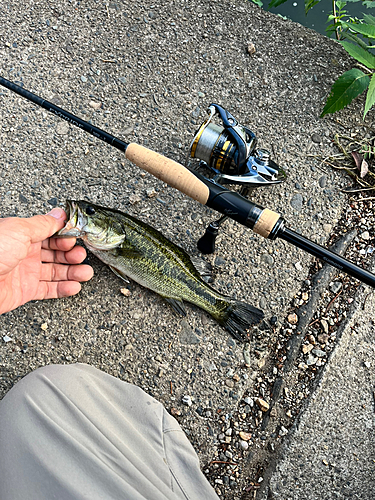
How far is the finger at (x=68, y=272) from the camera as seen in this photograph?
281cm

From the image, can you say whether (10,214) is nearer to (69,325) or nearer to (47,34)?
(69,325)

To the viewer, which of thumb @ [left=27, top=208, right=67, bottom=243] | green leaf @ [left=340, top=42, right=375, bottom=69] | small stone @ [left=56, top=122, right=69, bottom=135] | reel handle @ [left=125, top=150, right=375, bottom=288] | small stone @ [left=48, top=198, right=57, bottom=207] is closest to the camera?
reel handle @ [left=125, top=150, right=375, bottom=288]

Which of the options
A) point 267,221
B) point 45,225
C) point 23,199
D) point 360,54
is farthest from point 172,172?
point 360,54

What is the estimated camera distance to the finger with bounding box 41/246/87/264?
2797 millimetres

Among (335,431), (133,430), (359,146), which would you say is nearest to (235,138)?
(359,146)

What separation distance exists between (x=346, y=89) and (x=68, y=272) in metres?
2.54

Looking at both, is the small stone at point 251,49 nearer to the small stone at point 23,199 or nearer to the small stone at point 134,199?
the small stone at point 134,199

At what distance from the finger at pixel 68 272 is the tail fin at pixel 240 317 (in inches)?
41.6

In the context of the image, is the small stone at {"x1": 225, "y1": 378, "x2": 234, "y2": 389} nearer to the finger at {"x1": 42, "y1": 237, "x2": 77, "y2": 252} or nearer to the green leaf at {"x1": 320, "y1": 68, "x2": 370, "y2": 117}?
the finger at {"x1": 42, "y1": 237, "x2": 77, "y2": 252}

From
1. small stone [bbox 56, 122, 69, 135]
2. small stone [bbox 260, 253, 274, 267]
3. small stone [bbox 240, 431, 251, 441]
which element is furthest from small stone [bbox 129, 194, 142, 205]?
small stone [bbox 240, 431, 251, 441]

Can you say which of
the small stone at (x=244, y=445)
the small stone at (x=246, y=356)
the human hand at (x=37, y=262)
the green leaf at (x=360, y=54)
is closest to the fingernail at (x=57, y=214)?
the human hand at (x=37, y=262)

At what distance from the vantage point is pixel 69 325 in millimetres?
2918

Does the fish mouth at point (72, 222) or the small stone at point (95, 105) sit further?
the small stone at point (95, 105)

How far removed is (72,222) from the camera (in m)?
2.60
